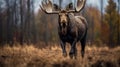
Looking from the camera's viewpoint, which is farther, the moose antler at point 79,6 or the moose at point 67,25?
the moose antler at point 79,6

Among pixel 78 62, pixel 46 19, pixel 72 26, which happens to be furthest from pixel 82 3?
pixel 46 19

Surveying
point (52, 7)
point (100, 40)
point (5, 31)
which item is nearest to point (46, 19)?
point (100, 40)

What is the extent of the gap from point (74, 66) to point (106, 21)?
40.8 meters

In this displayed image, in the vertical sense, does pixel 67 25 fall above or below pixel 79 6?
below

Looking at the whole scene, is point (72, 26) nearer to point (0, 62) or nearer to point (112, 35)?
point (0, 62)

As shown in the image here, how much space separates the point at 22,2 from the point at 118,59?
36.6 m

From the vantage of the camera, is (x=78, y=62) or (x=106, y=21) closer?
(x=78, y=62)

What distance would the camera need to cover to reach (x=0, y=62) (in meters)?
14.5

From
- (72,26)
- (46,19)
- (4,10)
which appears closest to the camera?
(72,26)

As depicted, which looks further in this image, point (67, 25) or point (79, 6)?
point (79, 6)

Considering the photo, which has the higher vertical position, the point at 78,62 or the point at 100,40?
the point at 78,62

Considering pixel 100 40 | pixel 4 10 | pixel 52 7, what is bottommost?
pixel 100 40

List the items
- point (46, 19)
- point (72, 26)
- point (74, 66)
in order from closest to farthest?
point (74, 66) → point (72, 26) → point (46, 19)

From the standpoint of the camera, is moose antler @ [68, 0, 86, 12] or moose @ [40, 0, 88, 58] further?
moose antler @ [68, 0, 86, 12]
